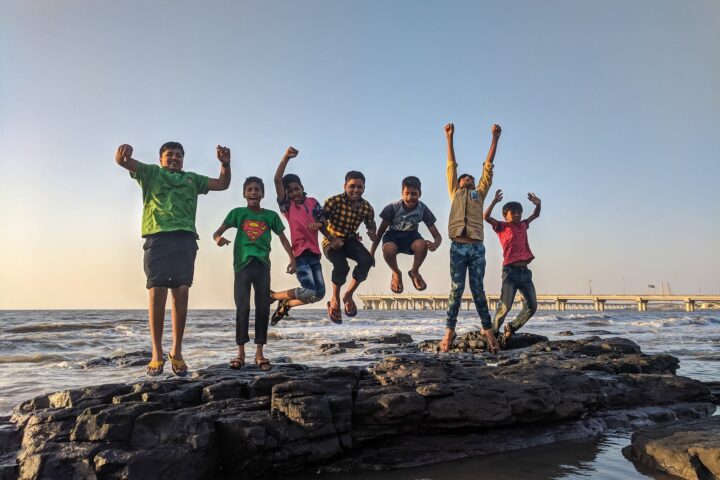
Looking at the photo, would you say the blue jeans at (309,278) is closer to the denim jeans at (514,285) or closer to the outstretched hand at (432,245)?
the outstretched hand at (432,245)

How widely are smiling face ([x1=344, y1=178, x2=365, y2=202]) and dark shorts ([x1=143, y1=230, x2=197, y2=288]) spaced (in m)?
2.13

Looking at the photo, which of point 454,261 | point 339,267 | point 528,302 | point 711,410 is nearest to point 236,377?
point 339,267

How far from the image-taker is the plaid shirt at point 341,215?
632cm

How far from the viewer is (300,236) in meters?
6.02

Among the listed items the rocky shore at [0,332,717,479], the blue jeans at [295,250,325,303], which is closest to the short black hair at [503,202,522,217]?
the rocky shore at [0,332,717,479]

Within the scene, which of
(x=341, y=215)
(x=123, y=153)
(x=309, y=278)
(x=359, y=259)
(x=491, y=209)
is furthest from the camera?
(x=491, y=209)

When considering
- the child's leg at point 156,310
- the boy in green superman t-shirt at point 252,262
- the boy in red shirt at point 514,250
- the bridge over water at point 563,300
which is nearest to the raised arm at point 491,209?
the boy in red shirt at point 514,250

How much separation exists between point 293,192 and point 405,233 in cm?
164

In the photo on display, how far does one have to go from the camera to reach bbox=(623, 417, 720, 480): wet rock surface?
10.8 ft

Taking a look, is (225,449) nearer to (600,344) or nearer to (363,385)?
(363,385)

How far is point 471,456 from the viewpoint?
12.9ft

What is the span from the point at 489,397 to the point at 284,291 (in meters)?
2.77

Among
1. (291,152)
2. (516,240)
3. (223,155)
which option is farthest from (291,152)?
(516,240)

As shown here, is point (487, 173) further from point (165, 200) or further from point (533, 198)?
point (165, 200)
